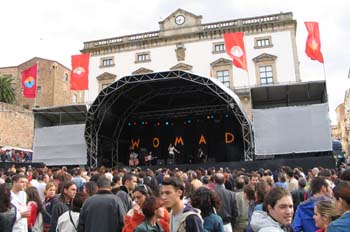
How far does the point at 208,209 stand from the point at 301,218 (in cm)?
149

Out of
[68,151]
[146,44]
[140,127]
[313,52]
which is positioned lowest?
[68,151]

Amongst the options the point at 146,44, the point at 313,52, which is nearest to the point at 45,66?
the point at 146,44

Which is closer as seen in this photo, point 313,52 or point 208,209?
point 208,209

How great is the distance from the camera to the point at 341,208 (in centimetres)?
273

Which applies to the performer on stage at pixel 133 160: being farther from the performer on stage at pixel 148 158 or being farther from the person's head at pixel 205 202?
the person's head at pixel 205 202

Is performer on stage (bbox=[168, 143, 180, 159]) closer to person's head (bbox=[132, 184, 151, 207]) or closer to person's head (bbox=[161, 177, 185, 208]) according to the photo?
person's head (bbox=[132, 184, 151, 207])

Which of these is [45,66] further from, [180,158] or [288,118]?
[288,118]

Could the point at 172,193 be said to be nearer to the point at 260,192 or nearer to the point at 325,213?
the point at 325,213

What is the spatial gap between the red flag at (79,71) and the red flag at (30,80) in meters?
2.30

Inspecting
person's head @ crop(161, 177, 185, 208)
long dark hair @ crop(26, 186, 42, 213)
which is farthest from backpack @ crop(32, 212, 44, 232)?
person's head @ crop(161, 177, 185, 208)

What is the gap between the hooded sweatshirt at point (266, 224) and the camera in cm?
245

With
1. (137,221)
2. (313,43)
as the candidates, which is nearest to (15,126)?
(313,43)

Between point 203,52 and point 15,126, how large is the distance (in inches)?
885

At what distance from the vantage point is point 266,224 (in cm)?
251
